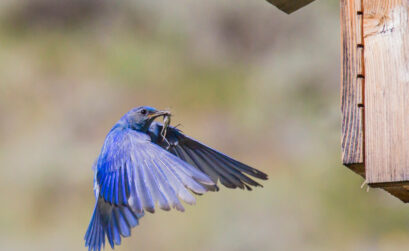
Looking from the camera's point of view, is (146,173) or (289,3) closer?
(146,173)

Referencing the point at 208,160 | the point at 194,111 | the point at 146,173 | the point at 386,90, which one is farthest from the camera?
the point at 194,111

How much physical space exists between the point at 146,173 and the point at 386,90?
1.02 metres

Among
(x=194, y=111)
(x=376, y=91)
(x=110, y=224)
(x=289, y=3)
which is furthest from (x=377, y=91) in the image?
(x=194, y=111)

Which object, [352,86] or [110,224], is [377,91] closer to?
[352,86]

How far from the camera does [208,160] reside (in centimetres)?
426

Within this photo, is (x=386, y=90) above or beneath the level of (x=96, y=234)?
above

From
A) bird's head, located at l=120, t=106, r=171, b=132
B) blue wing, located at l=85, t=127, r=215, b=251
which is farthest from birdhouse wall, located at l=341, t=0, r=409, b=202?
bird's head, located at l=120, t=106, r=171, b=132

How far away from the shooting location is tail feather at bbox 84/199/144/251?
166 inches

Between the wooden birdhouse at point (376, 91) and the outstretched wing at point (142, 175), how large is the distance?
2.04 ft

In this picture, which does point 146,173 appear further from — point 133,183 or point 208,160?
point 208,160

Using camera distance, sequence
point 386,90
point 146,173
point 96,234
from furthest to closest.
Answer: point 96,234 → point 146,173 → point 386,90

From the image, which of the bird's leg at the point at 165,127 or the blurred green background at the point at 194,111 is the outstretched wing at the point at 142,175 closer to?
the bird's leg at the point at 165,127

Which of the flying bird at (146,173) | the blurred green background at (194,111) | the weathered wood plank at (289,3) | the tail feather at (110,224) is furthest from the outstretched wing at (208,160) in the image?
the blurred green background at (194,111)

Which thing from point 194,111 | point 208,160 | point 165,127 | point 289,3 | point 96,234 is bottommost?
point 96,234
